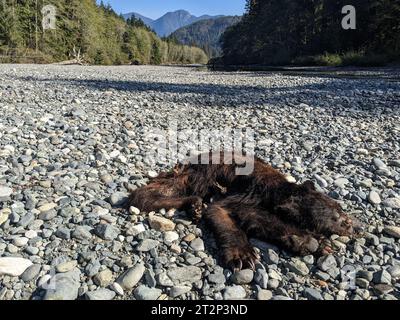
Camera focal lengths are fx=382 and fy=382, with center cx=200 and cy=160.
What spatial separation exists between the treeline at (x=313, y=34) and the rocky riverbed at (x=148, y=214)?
20.5 metres

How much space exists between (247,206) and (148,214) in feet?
2.74

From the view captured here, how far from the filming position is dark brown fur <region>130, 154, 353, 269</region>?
2764 millimetres

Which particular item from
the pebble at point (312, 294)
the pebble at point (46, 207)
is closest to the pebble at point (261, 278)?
the pebble at point (312, 294)

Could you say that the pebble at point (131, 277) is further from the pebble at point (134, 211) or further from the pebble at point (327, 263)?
the pebble at point (327, 263)

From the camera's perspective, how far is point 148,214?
3238 mm

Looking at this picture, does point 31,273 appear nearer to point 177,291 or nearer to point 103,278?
point 103,278

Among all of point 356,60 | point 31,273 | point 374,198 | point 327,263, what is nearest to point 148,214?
point 31,273

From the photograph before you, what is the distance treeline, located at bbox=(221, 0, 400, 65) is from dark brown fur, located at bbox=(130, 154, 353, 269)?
23162mm

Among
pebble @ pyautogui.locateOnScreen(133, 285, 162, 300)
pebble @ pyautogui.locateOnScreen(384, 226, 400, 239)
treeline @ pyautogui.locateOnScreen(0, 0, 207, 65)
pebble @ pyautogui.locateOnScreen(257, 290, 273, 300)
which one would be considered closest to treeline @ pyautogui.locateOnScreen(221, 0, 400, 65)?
treeline @ pyautogui.locateOnScreen(0, 0, 207, 65)

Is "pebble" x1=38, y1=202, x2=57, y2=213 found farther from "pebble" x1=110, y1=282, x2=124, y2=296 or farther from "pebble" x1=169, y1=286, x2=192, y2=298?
"pebble" x1=169, y1=286, x2=192, y2=298

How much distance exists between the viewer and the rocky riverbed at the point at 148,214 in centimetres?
239

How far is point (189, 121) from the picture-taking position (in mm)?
7004
